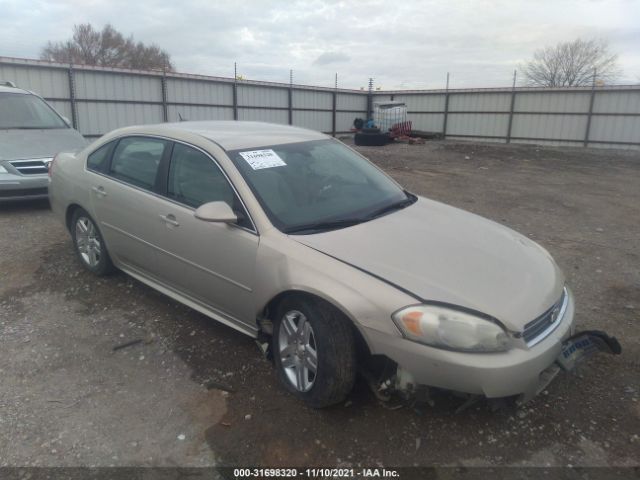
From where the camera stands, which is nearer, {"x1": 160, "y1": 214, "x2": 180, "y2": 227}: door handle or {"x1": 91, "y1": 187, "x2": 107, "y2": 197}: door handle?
{"x1": 160, "y1": 214, "x2": 180, "y2": 227}: door handle

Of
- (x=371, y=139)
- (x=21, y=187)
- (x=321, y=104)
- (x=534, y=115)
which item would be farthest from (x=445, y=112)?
(x=21, y=187)

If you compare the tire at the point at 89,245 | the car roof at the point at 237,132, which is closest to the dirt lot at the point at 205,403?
the tire at the point at 89,245

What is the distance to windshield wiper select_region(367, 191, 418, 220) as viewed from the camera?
3.26 m

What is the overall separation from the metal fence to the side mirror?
1432 cm

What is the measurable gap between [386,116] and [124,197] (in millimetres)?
20100

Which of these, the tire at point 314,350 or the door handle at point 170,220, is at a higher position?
the door handle at point 170,220

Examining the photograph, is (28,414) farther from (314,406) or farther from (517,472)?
(517,472)

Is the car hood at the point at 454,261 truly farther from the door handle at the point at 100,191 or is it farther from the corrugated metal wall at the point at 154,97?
the corrugated metal wall at the point at 154,97

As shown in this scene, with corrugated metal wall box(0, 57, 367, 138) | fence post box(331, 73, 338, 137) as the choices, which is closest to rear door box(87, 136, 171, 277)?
corrugated metal wall box(0, 57, 367, 138)

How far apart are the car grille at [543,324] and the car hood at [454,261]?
0.04 m

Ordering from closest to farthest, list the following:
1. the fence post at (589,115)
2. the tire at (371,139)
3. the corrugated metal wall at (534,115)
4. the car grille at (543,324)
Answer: the car grille at (543,324) → the corrugated metal wall at (534,115) → the fence post at (589,115) → the tire at (371,139)

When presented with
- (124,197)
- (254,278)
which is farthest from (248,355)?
(124,197)

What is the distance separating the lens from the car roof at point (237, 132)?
346cm

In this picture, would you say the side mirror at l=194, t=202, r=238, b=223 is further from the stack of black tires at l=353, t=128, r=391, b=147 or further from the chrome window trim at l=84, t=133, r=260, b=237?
the stack of black tires at l=353, t=128, r=391, b=147
